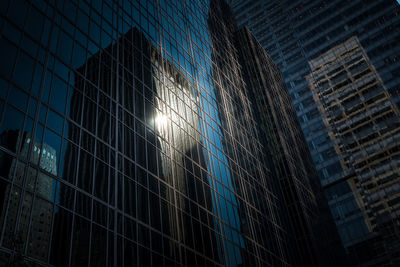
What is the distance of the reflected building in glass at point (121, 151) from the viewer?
18.8 meters

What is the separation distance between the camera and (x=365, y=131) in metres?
89.6

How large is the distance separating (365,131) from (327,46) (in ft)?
95.0

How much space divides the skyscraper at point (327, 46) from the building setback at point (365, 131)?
5.21 feet

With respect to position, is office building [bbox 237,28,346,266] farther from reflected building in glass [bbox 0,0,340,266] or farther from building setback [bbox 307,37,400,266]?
building setback [bbox 307,37,400,266]

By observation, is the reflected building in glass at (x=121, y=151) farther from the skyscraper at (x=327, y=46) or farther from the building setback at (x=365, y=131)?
the skyscraper at (x=327, y=46)

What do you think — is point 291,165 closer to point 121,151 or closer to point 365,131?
point 121,151

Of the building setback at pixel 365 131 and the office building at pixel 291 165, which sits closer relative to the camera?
the office building at pixel 291 165

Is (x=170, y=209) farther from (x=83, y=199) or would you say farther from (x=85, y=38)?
(x=85, y=38)

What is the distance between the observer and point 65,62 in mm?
24656

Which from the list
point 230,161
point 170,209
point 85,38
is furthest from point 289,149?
point 85,38

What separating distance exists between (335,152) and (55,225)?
81.1 m

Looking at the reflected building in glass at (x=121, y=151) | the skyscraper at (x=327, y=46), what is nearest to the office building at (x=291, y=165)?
the reflected building in glass at (x=121, y=151)

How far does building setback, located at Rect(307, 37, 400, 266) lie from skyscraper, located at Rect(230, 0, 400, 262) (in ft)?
5.21

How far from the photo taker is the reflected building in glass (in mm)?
18781
